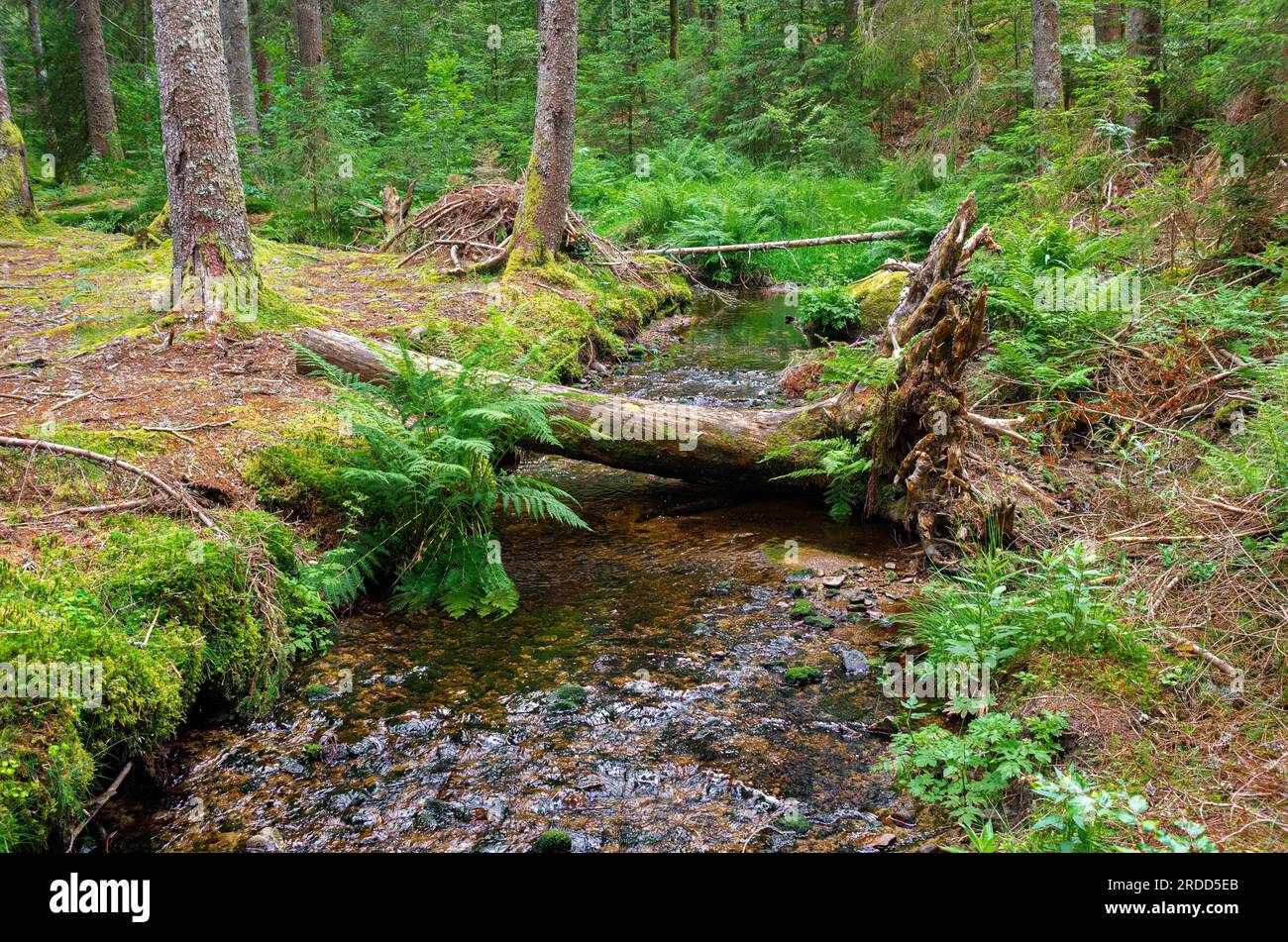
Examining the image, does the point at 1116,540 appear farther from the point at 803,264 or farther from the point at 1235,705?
the point at 803,264

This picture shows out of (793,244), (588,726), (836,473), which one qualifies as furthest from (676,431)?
(793,244)

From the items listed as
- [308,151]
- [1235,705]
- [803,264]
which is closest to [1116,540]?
[1235,705]

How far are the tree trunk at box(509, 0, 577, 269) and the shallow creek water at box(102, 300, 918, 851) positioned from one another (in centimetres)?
712

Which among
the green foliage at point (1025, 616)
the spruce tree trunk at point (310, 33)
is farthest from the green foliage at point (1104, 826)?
the spruce tree trunk at point (310, 33)

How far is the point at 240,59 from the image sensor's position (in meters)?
18.7

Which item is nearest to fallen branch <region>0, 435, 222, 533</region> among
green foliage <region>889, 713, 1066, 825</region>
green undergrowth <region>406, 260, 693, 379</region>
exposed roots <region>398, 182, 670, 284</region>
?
green undergrowth <region>406, 260, 693, 379</region>

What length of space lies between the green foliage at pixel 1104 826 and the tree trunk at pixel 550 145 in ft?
34.1

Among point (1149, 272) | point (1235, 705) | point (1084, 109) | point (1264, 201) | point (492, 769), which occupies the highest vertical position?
point (1084, 109)

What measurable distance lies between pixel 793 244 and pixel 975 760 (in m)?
13.0

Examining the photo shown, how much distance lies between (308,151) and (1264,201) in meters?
15.9

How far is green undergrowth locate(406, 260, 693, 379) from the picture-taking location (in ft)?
28.0

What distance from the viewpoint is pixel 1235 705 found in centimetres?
336

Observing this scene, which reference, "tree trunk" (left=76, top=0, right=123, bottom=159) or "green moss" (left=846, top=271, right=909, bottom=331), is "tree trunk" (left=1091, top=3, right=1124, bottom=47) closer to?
"green moss" (left=846, top=271, right=909, bottom=331)

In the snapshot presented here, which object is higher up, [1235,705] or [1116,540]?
[1116,540]
